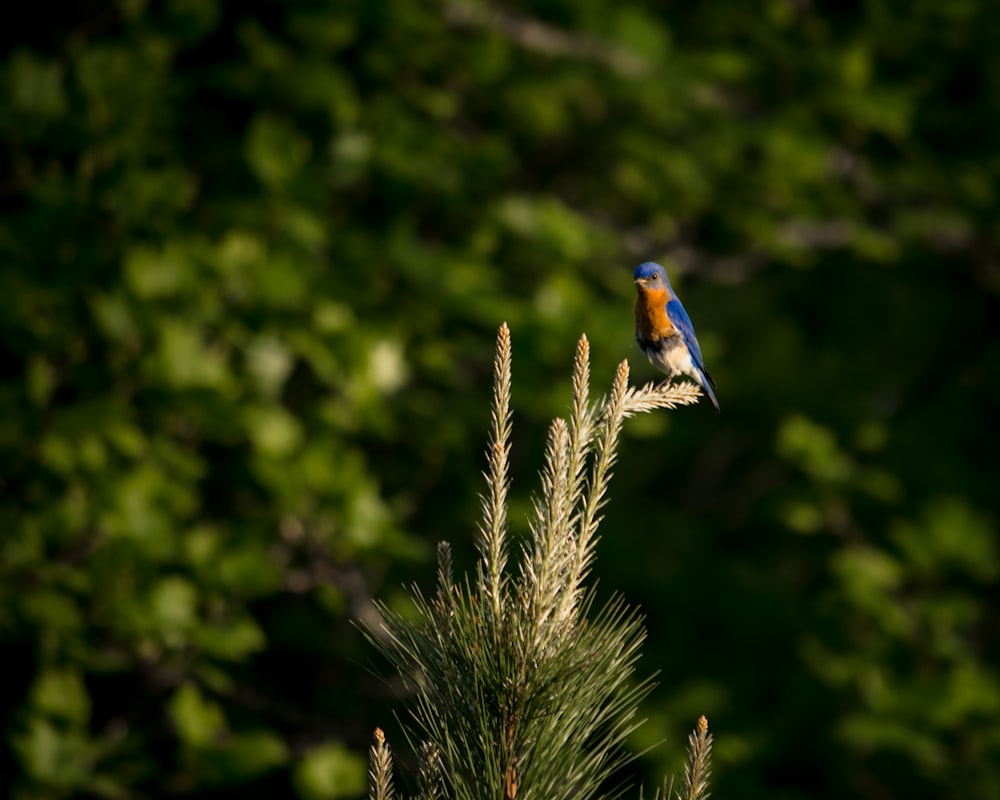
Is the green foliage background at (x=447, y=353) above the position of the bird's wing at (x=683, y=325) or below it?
above

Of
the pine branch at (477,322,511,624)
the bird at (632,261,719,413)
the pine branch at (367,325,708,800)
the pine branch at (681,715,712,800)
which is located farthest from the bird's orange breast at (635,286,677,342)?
the pine branch at (681,715,712,800)

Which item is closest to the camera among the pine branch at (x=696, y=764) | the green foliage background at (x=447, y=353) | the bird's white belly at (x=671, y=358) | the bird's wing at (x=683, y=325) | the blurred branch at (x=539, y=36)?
the pine branch at (x=696, y=764)

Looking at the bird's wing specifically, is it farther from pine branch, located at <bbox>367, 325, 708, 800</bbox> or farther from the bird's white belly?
pine branch, located at <bbox>367, 325, 708, 800</bbox>

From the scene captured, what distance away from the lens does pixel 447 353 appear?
5.07 m

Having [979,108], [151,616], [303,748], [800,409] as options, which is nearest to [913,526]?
[800,409]

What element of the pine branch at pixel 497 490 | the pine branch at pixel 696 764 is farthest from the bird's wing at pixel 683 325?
the pine branch at pixel 696 764

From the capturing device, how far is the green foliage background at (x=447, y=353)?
4.23m

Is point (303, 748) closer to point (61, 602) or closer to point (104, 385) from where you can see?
point (61, 602)

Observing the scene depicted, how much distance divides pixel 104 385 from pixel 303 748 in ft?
5.99

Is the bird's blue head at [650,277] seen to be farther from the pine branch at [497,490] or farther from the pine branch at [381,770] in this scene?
the pine branch at [381,770]

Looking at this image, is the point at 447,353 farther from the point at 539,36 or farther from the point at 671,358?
the point at 671,358

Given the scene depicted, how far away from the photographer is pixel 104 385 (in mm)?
4266

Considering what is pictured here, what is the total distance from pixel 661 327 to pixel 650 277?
0.15 meters

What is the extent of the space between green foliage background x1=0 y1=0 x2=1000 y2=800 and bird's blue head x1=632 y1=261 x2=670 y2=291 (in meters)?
1.46
